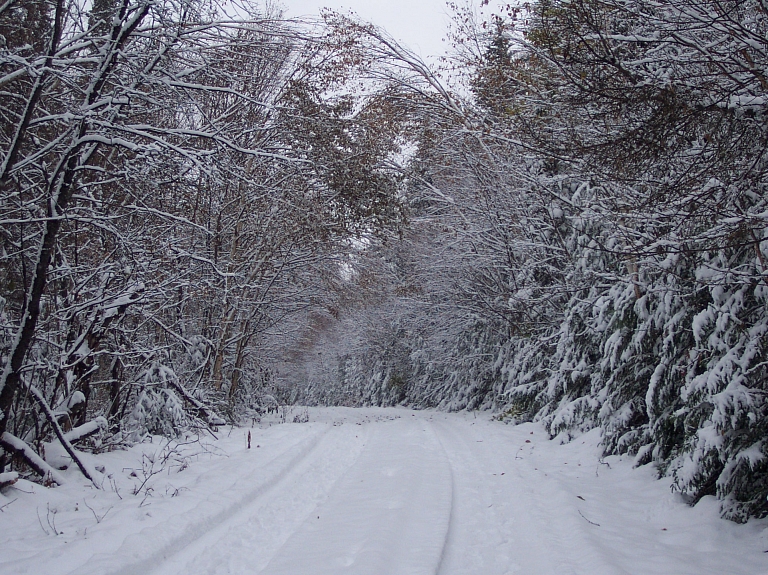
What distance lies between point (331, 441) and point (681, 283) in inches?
314

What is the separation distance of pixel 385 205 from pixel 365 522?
7.44 meters

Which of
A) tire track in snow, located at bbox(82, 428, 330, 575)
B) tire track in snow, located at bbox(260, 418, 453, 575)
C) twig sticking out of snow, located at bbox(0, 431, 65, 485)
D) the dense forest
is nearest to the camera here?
tire track in snow, located at bbox(82, 428, 330, 575)

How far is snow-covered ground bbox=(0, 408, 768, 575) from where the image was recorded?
4.53 m

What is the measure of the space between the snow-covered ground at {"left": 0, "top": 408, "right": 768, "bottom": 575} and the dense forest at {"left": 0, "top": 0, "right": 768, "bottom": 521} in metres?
0.49

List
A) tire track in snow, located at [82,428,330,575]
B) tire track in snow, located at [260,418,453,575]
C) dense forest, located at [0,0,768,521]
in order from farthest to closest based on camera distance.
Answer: dense forest, located at [0,0,768,521] → tire track in snow, located at [260,418,453,575] → tire track in snow, located at [82,428,330,575]

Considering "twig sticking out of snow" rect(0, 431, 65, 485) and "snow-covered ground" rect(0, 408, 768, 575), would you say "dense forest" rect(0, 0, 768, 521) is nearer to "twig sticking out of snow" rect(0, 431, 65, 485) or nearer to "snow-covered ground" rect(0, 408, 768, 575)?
"twig sticking out of snow" rect(0, 431, 65, 485)

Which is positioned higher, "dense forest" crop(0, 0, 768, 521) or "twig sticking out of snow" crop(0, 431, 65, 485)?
"dense forest" crop(0, 0, 768, 521)

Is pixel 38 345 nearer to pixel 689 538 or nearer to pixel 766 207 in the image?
pixel 689 538

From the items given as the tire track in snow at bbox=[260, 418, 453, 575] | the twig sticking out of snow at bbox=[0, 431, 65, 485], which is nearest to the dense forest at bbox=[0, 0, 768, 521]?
the twig sticking out of snow at bbox=[0, 431, 65, 485]

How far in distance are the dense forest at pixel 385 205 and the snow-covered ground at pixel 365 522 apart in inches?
19.3

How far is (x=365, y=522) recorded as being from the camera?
5.72 metres

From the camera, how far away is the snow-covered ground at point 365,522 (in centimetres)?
453

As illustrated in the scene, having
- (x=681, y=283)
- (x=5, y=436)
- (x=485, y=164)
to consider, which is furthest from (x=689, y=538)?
(x=485, y=164)

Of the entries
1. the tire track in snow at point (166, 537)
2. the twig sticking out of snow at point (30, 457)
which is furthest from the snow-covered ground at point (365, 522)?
the twig sticking out of snow at point (30, 457)
